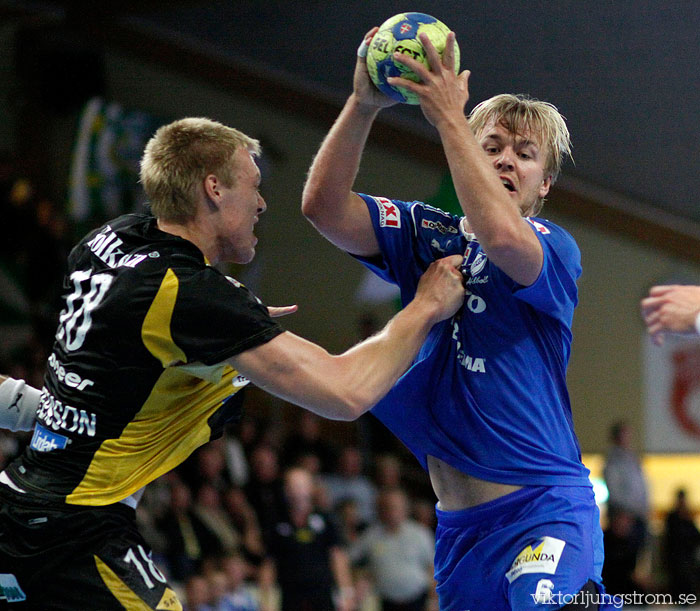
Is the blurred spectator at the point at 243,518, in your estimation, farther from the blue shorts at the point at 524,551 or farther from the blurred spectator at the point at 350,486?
the blue shorts at the point at 524,551

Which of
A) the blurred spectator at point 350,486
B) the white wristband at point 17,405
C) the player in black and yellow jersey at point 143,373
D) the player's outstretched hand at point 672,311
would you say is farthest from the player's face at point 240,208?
the blurred spectator at point 350,486

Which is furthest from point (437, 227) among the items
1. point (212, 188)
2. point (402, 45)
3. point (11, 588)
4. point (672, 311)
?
point (11, 588)

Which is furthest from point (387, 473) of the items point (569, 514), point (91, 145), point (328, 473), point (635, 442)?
point (569, 514)

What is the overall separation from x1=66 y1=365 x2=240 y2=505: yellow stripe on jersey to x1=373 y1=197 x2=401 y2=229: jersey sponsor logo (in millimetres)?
886

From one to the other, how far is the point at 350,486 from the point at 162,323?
8.35m

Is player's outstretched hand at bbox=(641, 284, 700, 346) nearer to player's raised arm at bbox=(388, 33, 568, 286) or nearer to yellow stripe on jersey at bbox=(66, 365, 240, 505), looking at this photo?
player's raised arm at bbox=(388, 33, 568, 286)

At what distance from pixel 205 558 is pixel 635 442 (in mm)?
7254

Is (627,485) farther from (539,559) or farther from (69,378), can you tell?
(69,378)

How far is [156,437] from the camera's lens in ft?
11.3

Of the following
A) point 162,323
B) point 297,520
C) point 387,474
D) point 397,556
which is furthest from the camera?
point 387,474

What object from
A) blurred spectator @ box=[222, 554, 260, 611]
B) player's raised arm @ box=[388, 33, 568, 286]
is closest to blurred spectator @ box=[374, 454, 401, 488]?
blurred spectator @ box=[222, 554, 260, 611]

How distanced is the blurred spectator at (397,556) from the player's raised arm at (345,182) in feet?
21.5

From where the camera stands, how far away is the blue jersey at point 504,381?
11.7 feet

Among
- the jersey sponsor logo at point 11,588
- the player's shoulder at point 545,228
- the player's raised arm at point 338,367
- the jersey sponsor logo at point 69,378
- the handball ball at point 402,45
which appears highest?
the handball ball at point 402,45
